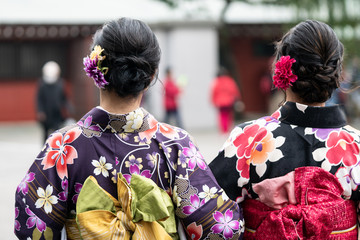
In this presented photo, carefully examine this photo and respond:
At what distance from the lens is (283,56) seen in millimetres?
2604

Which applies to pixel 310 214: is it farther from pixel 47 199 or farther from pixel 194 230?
pixel 47 199

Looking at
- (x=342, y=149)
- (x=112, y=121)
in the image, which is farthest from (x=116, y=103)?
(x=342, y=149)

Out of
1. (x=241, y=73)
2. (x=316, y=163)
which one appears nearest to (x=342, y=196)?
(x=316, y=163)

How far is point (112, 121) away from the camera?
2412 millimetres

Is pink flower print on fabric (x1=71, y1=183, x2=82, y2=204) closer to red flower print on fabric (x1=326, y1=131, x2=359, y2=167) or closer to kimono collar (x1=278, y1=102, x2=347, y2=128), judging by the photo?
kimono collar (x1=278, y1=102, x2=347, y2=128)

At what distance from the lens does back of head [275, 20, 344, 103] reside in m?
2.54

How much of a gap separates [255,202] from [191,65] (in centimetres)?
1265

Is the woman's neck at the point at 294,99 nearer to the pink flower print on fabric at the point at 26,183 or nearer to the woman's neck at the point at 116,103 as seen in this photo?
the woman's neck at the point at 116,103

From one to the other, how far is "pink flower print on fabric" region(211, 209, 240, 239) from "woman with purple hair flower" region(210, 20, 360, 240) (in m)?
0.15

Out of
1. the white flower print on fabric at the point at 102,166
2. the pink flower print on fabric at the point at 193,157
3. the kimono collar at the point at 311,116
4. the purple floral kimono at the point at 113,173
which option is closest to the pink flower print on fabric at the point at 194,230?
the purple floral kimono at the point at 113,173

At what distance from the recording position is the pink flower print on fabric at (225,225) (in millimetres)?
2477

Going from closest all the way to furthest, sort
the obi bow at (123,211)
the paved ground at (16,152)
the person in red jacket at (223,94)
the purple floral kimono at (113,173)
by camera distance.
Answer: the obi bow at (123,211) → the purple floral kimono at (113,173) → the paved ground at (16,152) → the person in red jacket at (223,94)

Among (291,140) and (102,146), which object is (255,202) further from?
(102,146)

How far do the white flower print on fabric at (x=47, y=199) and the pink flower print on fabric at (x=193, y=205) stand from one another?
0.53m
